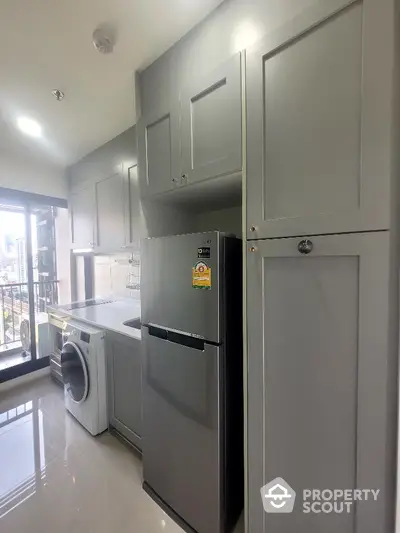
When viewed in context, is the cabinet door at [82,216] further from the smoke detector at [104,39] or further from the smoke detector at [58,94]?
the smoke detector at [104,39]

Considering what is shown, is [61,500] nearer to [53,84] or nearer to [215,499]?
[215,499]

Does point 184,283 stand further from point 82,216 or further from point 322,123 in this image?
point 82,216

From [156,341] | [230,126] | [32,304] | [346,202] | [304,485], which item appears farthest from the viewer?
[32,304]

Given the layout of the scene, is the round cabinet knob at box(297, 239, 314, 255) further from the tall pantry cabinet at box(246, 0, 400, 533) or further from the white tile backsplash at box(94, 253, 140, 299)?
the white tile backsplash at box(94, 253, 140, 299)

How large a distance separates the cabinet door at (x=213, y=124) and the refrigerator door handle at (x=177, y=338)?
80 centimetres

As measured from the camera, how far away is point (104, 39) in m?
1.31

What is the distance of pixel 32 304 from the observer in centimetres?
310

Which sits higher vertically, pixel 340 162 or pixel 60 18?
pixel 60 18

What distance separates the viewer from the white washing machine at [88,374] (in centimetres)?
195

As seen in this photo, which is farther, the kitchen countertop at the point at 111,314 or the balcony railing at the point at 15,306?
the balcony railing at the point at 15,306

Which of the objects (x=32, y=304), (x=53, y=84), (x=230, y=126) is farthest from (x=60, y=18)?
(x=32, y=304)

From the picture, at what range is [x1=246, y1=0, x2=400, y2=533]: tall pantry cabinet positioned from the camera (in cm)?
75

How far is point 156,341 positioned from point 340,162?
120cm

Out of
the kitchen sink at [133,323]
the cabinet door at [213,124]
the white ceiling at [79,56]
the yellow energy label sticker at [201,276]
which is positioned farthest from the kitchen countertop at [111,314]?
the white ceiling at [79,56]
